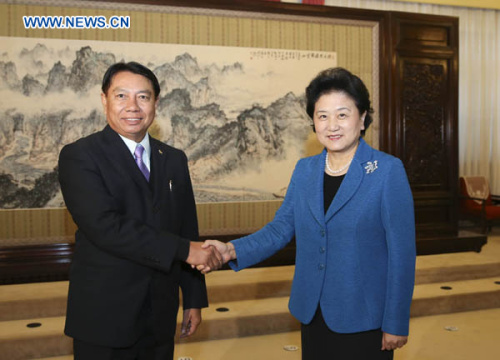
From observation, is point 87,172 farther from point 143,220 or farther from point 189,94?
point 189,94

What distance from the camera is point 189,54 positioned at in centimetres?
559

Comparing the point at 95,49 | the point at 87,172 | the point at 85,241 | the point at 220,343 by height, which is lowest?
the point at 220,343

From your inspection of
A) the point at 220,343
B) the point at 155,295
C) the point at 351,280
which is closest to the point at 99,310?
the point at 155,295

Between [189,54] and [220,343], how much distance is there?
3.14 metres

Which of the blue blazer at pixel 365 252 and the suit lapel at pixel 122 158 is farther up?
the suit lapel at pixel 122 158

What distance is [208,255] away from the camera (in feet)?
6.87

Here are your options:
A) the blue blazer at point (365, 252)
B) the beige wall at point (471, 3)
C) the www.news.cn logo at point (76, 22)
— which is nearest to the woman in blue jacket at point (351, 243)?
the blue blazer at point (365, 252)

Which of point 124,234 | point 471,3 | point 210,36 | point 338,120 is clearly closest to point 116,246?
point 124,234

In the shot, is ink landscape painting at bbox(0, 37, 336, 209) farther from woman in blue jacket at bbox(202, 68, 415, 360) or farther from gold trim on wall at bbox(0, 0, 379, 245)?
woman in blue jacket at bbox(202, 68, 415, 360)

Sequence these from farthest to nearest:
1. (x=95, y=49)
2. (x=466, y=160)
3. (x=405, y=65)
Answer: (x=466, y=160)
(x=405, y=65)
(x=95, y=49)

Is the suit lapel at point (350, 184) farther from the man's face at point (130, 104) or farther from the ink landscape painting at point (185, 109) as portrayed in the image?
the ink landscape painting at point (185, 109)

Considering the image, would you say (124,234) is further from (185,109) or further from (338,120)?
(185,109)

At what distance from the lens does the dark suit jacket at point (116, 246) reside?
1.85m

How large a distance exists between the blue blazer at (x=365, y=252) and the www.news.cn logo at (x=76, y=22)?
4132 mm
